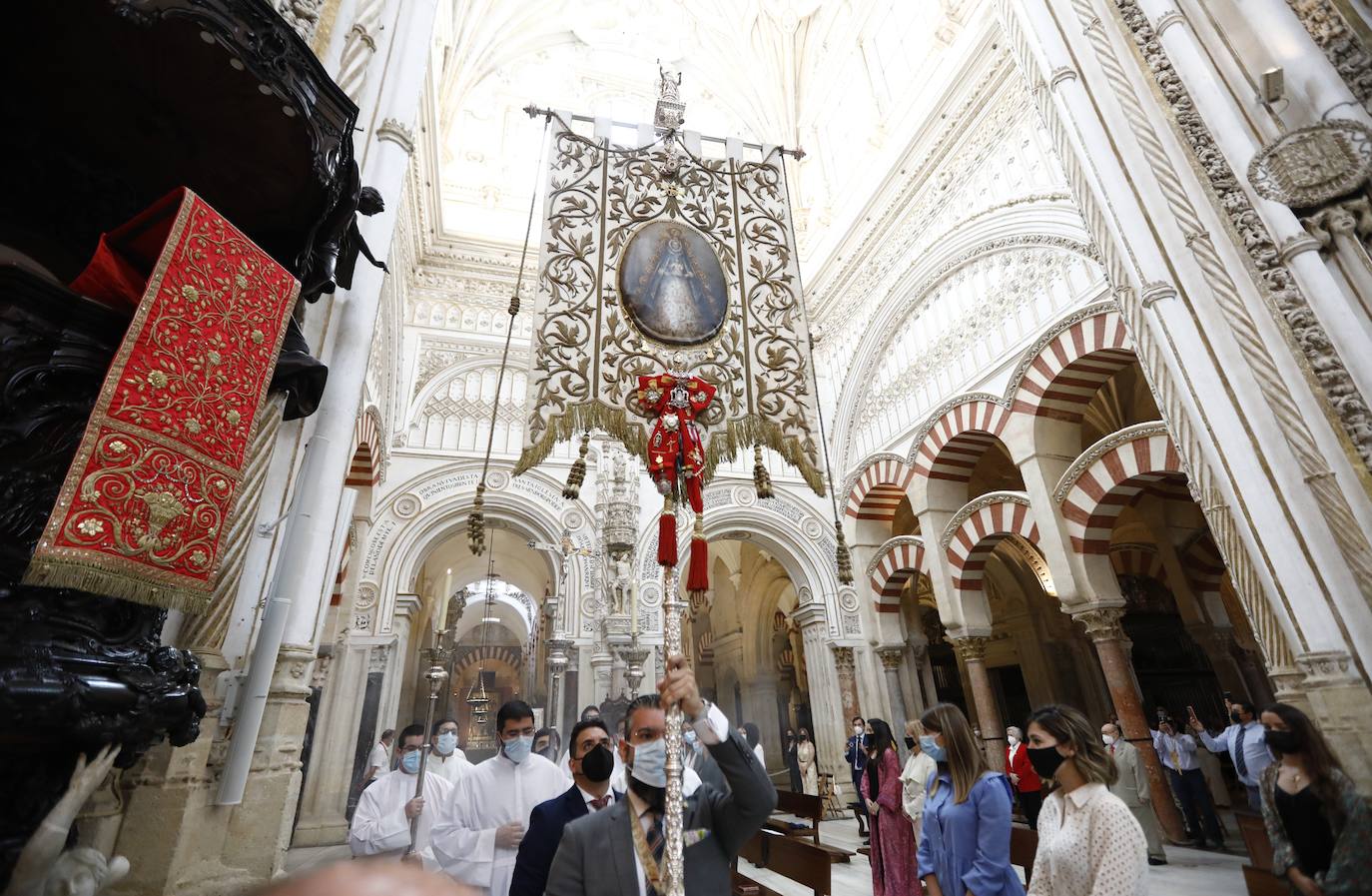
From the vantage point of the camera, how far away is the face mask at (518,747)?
2.96 metres

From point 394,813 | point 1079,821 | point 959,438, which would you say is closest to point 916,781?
point 1079,821

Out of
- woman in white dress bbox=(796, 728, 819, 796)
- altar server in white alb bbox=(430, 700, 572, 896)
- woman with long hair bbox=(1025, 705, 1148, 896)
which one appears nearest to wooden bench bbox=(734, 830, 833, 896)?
altar server in white alb bbox=(430, 700, 572, 896)

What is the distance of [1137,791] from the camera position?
5438mm

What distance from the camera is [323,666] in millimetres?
7703

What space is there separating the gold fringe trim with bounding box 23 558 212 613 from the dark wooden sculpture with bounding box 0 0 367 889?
105 mm

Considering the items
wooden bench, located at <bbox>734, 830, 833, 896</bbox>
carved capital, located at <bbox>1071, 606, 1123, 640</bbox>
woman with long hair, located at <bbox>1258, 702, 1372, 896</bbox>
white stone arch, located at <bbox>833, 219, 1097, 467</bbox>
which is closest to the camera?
woman with long hair, located at <bbox>1258, 702, 1372, 896</bbox>

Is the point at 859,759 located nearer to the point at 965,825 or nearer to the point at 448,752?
the point at 448,752

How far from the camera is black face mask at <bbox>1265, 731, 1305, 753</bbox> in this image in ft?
7.75

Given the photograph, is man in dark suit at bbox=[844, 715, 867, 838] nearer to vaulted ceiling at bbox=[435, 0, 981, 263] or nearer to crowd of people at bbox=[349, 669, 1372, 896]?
crowd of people at bbox=[349, 669, 1372, 896]

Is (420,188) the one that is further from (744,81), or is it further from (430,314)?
(744,81)

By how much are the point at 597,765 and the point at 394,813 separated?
7.31 ft

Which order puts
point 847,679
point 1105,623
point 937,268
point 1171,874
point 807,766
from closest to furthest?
point 1171,874, point 1105,623, point 937,268, point 807,766, point 847,679

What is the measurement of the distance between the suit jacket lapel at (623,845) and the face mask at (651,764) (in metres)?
0.08

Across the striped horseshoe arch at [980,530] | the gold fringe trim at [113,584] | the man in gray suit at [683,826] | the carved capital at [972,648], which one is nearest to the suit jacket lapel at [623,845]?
the man in gray suit at [683,826]
